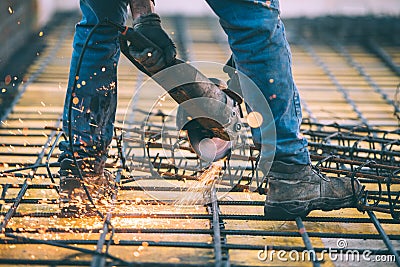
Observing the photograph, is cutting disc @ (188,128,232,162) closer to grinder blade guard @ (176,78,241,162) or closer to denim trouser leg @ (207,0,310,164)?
grinder blade guard @ (176,78,241,162)

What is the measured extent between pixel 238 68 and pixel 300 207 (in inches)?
21.9

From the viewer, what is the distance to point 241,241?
94.6 inches

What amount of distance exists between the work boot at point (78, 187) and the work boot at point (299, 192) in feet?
2.17

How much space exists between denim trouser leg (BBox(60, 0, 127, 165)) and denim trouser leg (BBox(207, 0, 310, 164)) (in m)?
0.50

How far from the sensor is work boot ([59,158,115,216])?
2561 millimetres

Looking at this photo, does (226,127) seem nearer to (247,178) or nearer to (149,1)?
(247,178)

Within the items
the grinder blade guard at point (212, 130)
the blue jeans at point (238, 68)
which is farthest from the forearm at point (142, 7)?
the grinder blade guard at point (212, 130)

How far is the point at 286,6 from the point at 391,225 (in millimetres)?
11561

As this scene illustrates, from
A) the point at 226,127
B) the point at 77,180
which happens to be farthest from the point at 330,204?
the point at 77,180

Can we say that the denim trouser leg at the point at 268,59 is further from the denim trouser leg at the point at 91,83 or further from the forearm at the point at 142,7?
the denim trouser leg at the point at 91,83

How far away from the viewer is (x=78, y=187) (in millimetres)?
2596

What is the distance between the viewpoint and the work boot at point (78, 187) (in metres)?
2.56

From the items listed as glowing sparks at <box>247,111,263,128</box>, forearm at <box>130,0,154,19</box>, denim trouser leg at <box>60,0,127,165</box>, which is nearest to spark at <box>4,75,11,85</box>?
denim trouser leg at <box>60,0,127,165</box>

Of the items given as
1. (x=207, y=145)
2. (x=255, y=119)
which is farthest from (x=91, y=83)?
(x=255, y=119)
